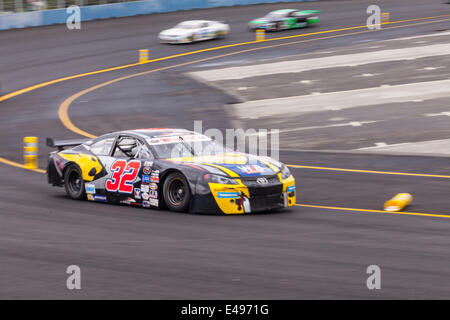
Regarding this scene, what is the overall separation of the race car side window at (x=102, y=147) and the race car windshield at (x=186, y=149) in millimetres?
1099

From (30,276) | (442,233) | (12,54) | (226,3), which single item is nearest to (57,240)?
(30,276)

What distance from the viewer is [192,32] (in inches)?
1592

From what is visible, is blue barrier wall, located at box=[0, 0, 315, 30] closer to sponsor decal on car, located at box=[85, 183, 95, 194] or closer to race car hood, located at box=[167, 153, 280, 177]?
sponsor decal on car, located at box=[85, 183, 95, 194]

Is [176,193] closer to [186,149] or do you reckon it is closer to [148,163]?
[148,163]

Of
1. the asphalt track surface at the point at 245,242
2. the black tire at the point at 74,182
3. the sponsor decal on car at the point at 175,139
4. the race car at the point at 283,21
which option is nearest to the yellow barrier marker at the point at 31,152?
the asphalt track surface at the point at 245,242

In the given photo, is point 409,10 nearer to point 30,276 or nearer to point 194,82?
point 194,82

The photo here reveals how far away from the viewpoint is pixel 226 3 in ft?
163

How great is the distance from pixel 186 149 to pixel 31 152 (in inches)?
235

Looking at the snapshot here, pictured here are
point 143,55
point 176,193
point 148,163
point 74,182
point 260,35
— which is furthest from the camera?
point 260,35

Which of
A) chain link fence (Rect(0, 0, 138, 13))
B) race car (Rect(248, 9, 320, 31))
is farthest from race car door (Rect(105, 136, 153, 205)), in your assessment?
chain link fence (Rect(0, 0, 138, 13))

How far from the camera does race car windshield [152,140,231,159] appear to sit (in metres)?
13.0

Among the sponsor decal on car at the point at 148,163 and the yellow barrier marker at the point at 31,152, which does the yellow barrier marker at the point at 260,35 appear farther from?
the sponsor decal on car at the point at 148,163

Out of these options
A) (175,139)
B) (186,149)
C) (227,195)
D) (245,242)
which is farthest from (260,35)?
(245,242)

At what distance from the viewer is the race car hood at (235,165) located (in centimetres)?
1226
